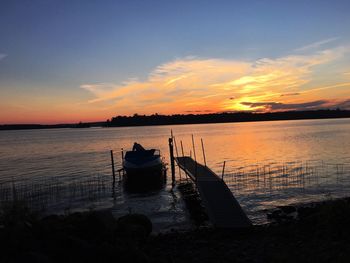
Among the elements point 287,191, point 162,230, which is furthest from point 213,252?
point 287,191

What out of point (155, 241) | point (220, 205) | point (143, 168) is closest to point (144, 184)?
point (143, 168)

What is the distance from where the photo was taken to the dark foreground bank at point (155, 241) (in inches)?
327

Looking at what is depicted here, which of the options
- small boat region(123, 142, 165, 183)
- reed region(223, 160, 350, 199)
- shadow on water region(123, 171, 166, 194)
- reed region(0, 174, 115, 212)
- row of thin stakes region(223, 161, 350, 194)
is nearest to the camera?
reed region(0, 174, 115, 212)

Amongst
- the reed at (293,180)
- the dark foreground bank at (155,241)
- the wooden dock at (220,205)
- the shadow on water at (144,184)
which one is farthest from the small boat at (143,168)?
the dark foreground bank at (155,241)

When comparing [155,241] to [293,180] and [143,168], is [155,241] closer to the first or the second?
[293,180]

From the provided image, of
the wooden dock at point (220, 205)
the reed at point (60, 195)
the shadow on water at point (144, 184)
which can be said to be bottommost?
the shadow on water at point (144, 184)

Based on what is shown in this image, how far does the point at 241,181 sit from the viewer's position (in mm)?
33562

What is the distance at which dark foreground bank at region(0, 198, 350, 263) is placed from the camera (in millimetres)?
8297

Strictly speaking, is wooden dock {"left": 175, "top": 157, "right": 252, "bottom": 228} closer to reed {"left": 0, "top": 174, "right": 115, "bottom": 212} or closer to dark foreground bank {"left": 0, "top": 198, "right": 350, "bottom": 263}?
dark foreground bank {"left": 0, "top": 198, "right": 350, "bottom": 263}

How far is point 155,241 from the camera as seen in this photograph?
14.2 meters

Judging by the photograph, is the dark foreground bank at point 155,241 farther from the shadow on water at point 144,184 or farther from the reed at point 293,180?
the shadow on water at point 144,184

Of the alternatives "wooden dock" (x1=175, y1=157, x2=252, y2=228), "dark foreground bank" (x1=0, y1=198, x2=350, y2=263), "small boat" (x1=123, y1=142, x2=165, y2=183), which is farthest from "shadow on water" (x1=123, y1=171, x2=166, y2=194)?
"dark foreground bank" (x1=0, y1=198, x2=350, y2=263)

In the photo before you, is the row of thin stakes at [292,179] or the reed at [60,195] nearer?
the reed at [60,195]

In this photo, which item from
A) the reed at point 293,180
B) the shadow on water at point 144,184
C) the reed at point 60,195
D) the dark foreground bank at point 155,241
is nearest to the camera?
the dark foreground bank at point 155,241
